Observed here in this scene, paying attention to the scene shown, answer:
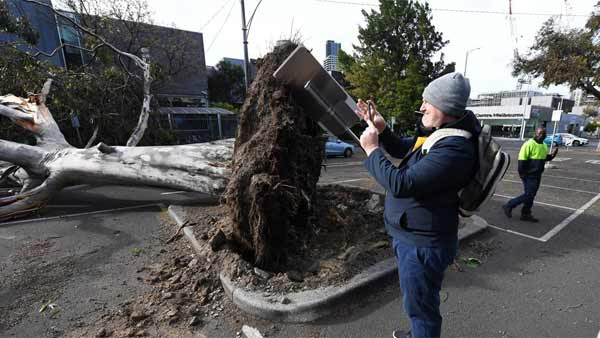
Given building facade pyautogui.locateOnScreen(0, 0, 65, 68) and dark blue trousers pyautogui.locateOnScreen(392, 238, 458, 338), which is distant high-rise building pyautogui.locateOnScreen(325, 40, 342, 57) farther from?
dark blue trousers pyautogui.locateOnScreen(392, 238, 458, 338)

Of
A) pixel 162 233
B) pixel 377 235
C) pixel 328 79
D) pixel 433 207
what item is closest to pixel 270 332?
pixel 433 207

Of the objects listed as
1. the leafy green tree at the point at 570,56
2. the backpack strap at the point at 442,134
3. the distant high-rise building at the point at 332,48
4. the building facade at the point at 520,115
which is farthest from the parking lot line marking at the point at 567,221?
the building facade at the point at 520,115

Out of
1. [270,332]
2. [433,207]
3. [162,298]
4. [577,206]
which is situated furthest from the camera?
[577,206]

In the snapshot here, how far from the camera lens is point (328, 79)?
2.31m

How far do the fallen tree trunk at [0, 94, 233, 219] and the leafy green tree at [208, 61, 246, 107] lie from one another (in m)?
20.0

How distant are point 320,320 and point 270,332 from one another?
17.0 inches

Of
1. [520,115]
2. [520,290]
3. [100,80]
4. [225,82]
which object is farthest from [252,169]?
[520,115]

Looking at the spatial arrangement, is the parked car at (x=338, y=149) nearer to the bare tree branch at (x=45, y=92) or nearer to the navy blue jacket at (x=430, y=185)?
the bare tree branch at (x=45, y=92)

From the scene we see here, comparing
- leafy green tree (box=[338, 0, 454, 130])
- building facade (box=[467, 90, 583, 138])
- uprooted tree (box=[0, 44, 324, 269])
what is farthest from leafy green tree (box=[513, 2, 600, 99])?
building facade (box=[467, 90, 583, 138])

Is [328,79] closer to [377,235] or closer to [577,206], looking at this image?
[377,235]

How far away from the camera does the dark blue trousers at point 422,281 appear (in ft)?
5.19

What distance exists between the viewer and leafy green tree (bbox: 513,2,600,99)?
1179cm

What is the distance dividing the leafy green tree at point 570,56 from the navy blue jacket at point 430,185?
619 inches

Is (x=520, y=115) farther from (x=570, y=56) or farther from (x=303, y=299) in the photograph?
(x=303, y=299)
